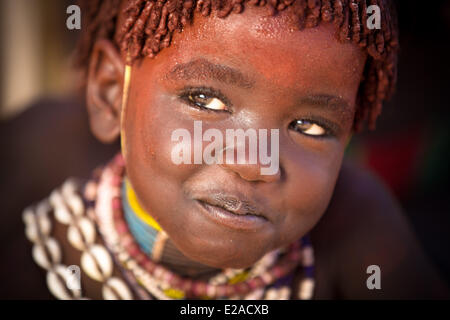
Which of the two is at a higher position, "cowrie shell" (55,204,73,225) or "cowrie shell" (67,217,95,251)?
"cowrie shell" (55,204,73,225)

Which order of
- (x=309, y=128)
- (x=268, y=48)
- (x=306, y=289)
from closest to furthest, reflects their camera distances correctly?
1. (x=268, y=48)
2. (x=309, y=128)
3. (x=306, y=289)

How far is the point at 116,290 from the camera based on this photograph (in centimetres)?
125

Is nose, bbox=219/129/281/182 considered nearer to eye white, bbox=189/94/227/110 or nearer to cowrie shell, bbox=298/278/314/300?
eye white, bbox=189/94/227/110

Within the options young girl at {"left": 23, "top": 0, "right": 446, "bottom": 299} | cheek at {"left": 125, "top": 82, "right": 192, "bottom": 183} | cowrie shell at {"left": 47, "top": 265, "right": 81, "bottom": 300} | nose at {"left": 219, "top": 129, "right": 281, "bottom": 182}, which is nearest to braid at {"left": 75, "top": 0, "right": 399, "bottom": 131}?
young girl at {"left": 23, "top": 0, "right": 446, "bottom": 299}

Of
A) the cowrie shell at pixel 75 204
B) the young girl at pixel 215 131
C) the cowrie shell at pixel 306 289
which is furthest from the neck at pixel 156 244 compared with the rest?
the cowrie shell at pixel 306 289

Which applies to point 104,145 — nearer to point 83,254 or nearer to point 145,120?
point 83,254

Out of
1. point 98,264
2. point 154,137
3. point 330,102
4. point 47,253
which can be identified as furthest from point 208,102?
point 47,253

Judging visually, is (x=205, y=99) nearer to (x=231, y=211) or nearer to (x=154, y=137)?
(x=154, y=137)

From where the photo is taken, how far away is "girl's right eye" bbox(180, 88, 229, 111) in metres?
1.02

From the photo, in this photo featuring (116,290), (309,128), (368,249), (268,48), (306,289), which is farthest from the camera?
(368,249)

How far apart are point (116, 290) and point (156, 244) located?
14 centimetres

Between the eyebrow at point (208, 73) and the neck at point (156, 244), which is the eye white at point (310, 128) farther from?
the neck at point (156, 244)

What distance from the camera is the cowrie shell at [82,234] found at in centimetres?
130

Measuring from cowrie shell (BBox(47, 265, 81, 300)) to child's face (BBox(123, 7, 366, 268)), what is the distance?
312mm
